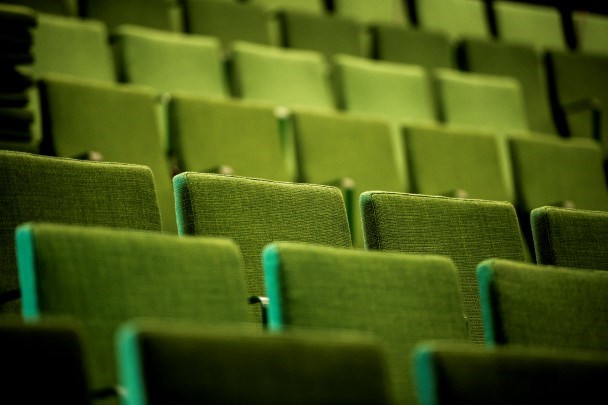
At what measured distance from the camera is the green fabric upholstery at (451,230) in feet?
1.83

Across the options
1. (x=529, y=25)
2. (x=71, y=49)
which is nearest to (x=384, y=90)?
(x=71, y=49)

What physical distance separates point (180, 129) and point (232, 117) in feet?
0.19

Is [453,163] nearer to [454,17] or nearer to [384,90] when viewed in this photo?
[384,90]

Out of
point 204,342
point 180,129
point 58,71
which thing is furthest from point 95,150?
point 204,342

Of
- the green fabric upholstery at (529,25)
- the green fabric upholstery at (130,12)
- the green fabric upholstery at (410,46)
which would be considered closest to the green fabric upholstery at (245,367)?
the green fabric upholstery at (130,12)

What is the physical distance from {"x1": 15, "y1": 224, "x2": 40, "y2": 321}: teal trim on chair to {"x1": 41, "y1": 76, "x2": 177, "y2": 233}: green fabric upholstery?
0.36 metres

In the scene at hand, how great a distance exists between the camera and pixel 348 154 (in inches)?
35.0

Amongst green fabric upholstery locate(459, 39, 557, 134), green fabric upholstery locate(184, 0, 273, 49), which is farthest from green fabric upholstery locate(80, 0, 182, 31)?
green fabric upholstery locate(459, 39, 557, 134)

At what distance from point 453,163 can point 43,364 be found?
699 mm

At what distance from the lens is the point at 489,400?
33cm

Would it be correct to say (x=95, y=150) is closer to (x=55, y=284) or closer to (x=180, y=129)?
(x=180, y=129)

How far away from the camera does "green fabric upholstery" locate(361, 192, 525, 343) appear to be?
56 centimetres

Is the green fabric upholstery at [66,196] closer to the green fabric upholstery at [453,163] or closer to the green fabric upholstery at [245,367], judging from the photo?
the green fabric upholstery at [245,367]

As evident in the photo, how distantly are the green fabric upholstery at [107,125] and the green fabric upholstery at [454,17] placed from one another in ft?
2.28
